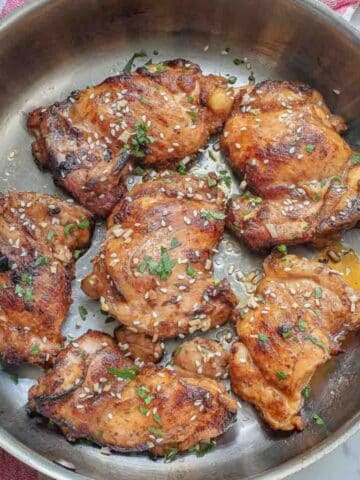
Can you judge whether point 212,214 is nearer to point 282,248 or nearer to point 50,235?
point 282,248

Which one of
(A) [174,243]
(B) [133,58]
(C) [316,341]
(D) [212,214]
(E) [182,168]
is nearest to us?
(C) [316,341]

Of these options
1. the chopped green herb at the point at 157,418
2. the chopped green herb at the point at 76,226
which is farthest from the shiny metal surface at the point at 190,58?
the chopped green herb at the point at 157,418

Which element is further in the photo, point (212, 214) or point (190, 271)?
point (212, 214)

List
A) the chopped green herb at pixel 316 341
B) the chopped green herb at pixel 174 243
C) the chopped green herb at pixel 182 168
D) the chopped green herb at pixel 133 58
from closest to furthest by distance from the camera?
the chopped green herb at pixel 316 341
the chopped green herb at pixel 174 243
the chopped green herb at pixel 182 168
the chopped green herb at pixel 133 58

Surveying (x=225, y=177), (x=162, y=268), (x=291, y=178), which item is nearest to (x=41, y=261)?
(x=162, y=268)

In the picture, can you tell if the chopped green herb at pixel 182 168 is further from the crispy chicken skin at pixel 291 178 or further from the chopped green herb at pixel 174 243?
the chopped green herb at pixel 174 243

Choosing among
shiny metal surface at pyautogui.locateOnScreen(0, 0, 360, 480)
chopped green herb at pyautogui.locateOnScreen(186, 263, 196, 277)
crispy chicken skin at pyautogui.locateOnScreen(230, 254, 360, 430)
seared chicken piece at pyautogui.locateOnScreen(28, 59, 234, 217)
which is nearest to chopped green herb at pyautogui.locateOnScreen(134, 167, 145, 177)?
seared chicken piece at pyautogui.locateOnScreen(28, 59, 234, 217)

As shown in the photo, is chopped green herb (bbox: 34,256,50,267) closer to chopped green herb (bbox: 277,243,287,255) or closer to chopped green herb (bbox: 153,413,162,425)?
chopped green herb (bbox: 153,413,162,425)
